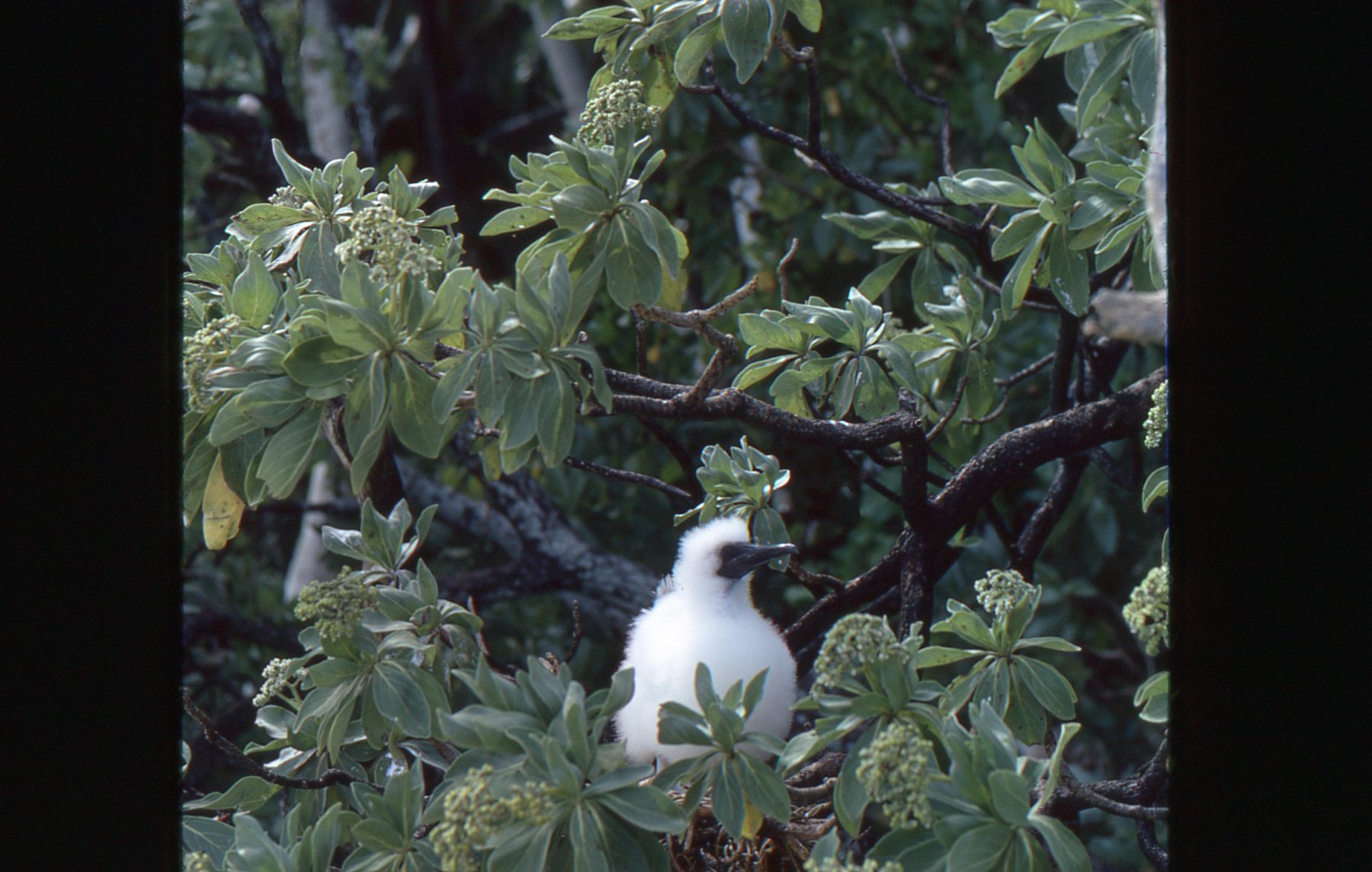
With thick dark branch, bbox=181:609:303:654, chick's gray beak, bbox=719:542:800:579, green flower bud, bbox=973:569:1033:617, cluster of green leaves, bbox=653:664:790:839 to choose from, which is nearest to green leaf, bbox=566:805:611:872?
cluster of green leaves, bbox=653:664:790:839

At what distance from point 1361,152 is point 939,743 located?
2.88ft

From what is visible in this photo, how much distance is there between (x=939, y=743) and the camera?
1.63 metres

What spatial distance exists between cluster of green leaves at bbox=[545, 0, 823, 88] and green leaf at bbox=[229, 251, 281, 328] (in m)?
0.64

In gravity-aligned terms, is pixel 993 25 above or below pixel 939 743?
above

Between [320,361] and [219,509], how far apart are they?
0.43m

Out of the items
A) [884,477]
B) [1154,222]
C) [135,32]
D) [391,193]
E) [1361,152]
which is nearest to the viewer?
[1361,152]

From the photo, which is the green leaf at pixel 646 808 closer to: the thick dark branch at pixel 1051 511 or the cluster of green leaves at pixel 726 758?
the cluster of green leaves at pixel 726 758

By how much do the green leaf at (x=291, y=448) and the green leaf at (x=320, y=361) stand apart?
0.09 m

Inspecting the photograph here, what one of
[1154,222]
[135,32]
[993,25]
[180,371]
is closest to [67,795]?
[180,371]

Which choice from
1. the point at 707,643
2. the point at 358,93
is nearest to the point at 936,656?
the point at 707,643

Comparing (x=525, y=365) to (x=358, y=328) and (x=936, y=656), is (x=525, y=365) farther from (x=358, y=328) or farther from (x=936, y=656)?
(x=936, y=656)

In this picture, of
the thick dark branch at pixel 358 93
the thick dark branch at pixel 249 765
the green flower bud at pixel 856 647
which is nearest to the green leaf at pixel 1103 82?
the green flower bud at pixel 856 647

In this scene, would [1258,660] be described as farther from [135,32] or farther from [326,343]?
[135,32]

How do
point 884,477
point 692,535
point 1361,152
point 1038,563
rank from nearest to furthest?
point 1361,152
point 692,535
point 884,477
point 1038,563
